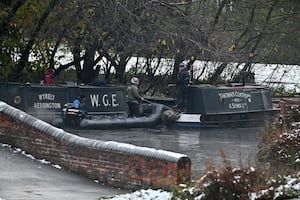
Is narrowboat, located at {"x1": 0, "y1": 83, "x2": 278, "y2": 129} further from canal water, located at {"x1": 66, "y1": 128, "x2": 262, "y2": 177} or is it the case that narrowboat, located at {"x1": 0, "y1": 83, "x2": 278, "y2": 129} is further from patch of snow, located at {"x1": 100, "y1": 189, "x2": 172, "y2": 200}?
patch of snow, located at {"x1": 100, "y1": 189, "x2": 172, "y2": 200}

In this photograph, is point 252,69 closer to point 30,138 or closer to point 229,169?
point 30,138

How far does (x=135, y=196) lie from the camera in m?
12.8

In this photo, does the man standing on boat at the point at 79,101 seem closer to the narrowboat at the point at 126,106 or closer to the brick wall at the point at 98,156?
the narrowboat at the point at 126,106

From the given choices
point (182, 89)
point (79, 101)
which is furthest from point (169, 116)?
point (79, 101)

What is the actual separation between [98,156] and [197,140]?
8.92 m

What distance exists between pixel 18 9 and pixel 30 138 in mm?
9573

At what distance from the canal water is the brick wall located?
11.1 ft

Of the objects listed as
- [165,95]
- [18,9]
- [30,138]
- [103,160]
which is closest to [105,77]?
[165,95]

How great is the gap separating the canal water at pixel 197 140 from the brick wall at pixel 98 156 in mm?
3388

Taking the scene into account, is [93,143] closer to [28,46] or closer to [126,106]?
[126,106]

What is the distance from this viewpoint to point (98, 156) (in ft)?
51.7

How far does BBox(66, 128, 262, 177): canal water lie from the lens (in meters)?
20.8

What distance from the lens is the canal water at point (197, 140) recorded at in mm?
20839

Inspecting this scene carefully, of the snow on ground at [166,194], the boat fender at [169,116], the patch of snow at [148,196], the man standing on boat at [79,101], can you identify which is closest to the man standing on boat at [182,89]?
the boat fender at [169,116]
